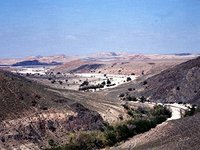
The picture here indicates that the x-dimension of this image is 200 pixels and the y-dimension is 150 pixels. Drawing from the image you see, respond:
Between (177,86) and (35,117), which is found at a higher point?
(35,117)

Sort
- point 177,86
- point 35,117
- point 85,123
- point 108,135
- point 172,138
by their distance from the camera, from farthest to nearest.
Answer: point 177,86 → point 85,123 → point 35,117 → point 108,135 → point 172,138

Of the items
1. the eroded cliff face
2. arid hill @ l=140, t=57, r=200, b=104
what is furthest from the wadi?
arid hill @ l=140, t=57, r=200, b=104

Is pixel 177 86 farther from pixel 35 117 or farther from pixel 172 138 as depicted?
pixel 172 138

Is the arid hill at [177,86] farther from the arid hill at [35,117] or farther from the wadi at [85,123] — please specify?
the arid hill at [35,117]

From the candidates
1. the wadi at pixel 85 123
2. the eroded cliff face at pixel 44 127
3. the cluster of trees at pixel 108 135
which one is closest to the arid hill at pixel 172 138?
the wadi at pixel 85 123

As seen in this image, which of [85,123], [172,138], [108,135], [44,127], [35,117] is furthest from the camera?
[85,123]

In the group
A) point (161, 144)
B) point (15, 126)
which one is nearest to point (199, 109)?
point (161, 144)

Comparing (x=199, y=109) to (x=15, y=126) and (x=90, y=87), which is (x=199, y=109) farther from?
(x=90, y=87)

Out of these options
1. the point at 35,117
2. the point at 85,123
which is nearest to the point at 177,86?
the point at 85,123
